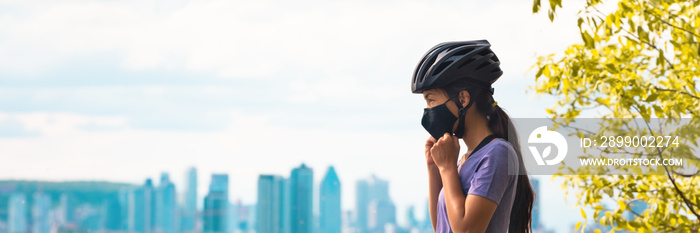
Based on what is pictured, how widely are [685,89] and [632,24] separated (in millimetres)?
959

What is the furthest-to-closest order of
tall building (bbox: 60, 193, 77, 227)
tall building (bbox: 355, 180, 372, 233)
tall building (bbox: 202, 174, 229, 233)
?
tall building (bbox: 60, 193, 77, 227)
tall building (bbox: 202, 174, 229, 233)
tall building (bbox: 355, 180, 372, 233)

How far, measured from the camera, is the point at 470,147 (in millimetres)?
3002

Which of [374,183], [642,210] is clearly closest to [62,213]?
[374,183]

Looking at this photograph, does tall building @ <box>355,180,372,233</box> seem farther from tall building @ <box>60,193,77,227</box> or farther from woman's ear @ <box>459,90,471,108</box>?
woman's ear @ <box>459,90,471,108</box>

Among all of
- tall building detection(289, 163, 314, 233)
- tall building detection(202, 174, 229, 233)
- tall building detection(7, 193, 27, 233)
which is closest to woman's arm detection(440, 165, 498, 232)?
tall building detection(289, 163, 314, 233)

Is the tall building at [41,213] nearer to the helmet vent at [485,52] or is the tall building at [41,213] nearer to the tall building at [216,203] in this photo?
the tall building at [216,203]

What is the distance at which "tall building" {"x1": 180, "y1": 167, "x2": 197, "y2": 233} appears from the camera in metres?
52.3

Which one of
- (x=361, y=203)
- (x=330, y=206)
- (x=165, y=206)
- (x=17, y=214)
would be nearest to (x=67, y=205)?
(x=165, y=206)

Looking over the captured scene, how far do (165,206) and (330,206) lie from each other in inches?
537

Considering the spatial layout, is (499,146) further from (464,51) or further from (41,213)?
(41,213)

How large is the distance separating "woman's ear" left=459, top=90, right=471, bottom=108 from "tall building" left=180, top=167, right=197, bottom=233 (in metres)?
50.3

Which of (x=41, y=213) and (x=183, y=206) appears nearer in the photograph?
(x=41, y=213)

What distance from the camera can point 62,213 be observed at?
51.1m

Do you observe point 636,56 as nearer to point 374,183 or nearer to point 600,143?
point 600,143
